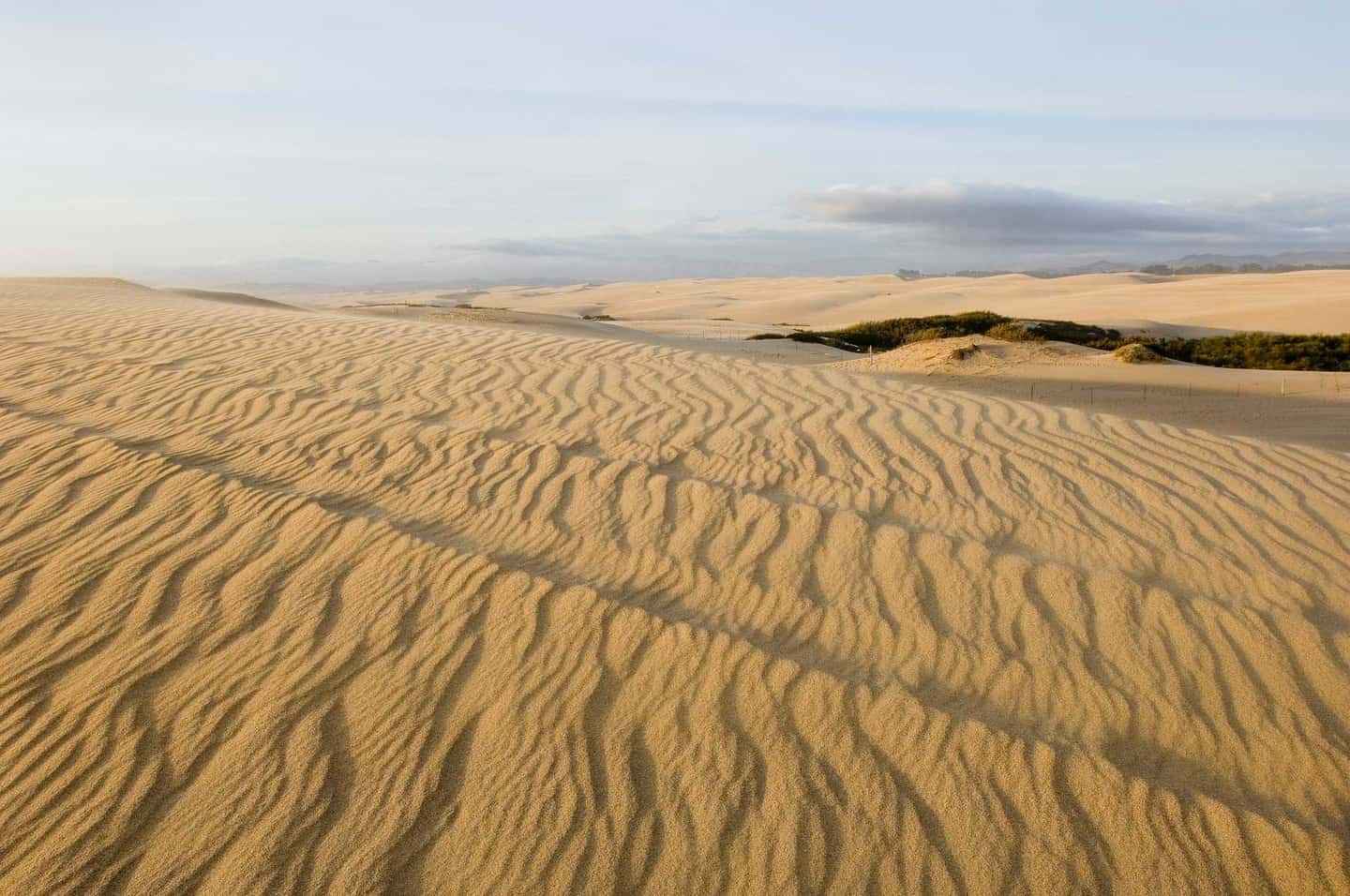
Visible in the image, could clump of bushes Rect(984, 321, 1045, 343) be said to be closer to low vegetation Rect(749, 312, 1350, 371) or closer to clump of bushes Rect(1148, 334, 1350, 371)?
low vegetation Rect(749, 312, 1350, 371)

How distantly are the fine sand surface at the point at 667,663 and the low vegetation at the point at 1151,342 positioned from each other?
9.21 meters

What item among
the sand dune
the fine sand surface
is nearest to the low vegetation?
the sand dune

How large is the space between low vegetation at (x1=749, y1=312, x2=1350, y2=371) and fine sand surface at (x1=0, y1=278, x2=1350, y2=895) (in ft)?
30.2

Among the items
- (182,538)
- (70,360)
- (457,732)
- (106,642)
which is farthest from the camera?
(70,360)

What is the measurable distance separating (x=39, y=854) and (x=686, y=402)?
16.7 feet

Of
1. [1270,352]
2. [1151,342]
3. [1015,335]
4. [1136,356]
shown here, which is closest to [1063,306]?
[1151,342]

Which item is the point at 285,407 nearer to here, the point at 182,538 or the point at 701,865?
the point at 182,538

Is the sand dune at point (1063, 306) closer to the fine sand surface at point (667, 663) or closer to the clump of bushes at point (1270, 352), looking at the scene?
the clump of bushes at point (1270, 352)

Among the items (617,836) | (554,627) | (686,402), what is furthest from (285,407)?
(617,836)

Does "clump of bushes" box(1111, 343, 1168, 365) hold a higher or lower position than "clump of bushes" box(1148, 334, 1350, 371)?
higher

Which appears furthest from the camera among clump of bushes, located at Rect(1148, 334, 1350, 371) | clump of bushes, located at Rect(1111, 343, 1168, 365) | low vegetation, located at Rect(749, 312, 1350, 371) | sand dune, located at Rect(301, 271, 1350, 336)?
sand dune, located at Rect(301, 271, 1350, 336)

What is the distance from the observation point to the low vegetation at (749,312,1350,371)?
1421cm

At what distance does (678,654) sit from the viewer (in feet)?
10.1

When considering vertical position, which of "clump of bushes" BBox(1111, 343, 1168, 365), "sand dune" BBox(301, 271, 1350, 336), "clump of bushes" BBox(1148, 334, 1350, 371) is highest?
"clump of bushes" BBox(1111, 343, 1168, 365)
